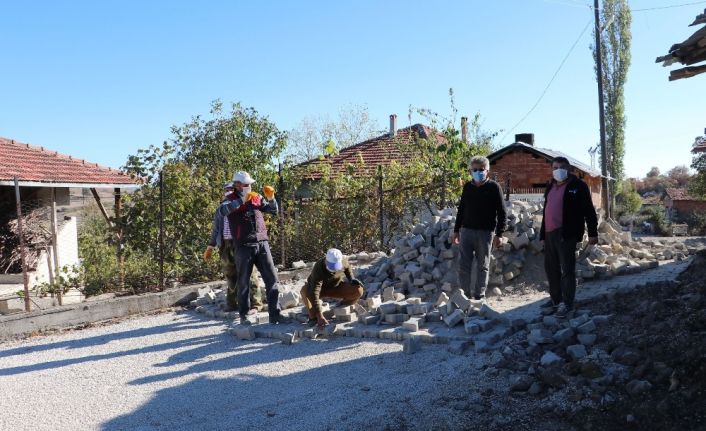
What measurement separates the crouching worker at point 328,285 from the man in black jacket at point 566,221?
231cm

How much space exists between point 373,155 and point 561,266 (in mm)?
19145

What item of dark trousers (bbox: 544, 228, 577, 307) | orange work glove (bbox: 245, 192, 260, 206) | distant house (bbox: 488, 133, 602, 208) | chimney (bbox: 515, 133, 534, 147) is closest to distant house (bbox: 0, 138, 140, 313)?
orange work glove (bbox: 245, 192, 260, 206)

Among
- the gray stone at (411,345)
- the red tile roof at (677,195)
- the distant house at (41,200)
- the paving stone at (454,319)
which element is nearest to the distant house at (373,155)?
the distant house at (41,200)

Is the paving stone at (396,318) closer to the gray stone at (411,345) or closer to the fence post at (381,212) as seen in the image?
the gray stone at (411,345)

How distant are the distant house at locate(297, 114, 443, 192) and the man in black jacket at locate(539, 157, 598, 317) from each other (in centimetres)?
707

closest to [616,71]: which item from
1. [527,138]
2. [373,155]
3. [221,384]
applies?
[527,138]

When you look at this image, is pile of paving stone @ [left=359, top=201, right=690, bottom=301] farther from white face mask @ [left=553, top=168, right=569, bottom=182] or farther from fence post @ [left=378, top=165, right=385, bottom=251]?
white face mask @ [left=553, top=168, right=569, bottom=182]

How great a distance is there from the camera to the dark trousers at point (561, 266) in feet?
20.1

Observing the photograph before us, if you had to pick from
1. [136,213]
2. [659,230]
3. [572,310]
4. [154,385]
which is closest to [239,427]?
[154,385]

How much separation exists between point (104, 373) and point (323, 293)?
2505 mm

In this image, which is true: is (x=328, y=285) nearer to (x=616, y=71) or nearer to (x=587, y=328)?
(x=587, y=328)

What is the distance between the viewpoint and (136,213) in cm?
992

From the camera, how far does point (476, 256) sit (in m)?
7.26

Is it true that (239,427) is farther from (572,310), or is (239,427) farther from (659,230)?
(659,230)
